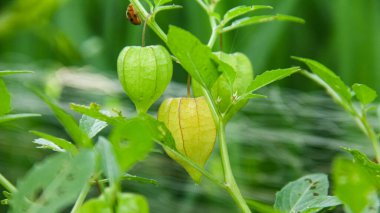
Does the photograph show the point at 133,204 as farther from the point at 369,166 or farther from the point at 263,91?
the point at 263,91

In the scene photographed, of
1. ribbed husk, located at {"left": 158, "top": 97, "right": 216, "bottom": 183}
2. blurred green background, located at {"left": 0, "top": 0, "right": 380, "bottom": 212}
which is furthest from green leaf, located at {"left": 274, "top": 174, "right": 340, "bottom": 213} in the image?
blurred green background, located at {"left": 0, "top": 0, "right": 380, "bottom": 212}

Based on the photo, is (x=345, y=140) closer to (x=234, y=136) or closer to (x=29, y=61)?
(x=234, y=136)

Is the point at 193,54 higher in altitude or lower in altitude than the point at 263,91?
higher

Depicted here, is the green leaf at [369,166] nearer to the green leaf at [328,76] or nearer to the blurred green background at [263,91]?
the green leaf at [328,76]

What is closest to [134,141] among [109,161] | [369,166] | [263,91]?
[109,161]

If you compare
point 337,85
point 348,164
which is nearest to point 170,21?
point 337,85

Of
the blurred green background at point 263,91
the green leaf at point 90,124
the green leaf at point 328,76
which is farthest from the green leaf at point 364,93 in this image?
the blurred green background at point 263,91

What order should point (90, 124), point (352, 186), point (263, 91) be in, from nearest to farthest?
point (352, 186)
point (90, 124)
point (263, 91)
